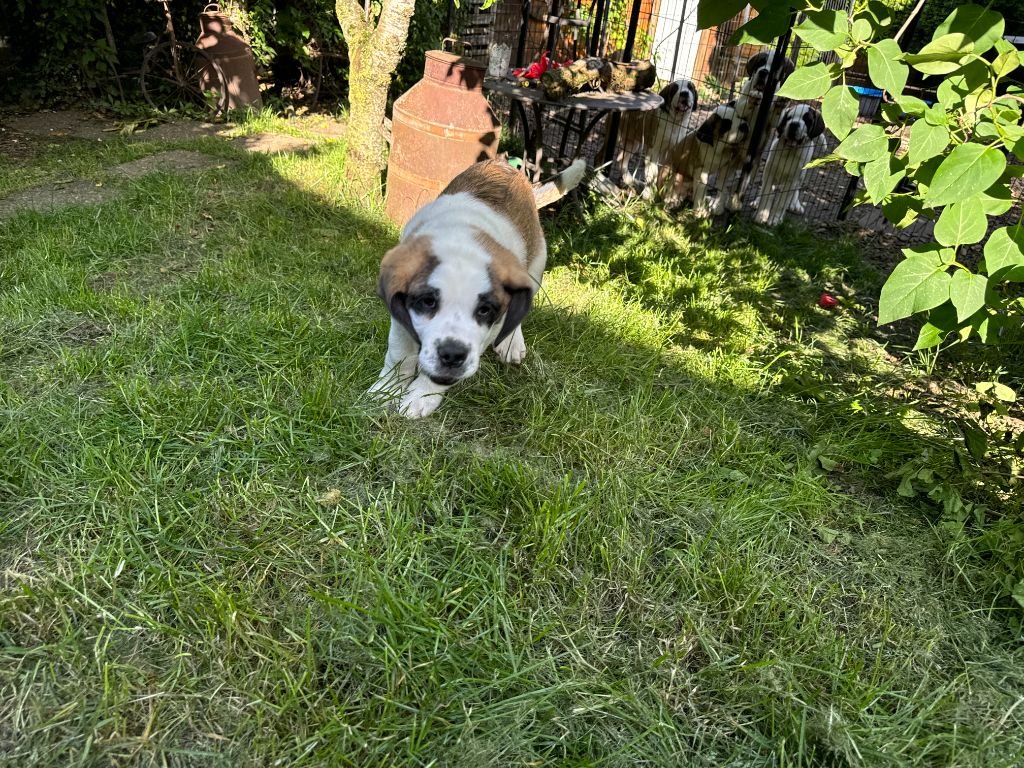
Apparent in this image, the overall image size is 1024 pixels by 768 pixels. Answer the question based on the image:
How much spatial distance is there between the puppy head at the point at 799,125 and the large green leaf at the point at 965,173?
5206 mm

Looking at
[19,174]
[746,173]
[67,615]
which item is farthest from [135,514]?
[746,173]

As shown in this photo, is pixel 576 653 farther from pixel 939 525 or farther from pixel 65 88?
pixel 65 88

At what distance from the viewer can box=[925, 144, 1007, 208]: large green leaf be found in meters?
1.67

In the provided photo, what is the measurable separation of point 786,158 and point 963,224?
5259 mm

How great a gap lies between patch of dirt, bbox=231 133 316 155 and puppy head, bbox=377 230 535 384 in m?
4.30

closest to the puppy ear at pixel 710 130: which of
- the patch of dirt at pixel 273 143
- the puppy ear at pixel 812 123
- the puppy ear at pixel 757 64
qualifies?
the puppy ear at pixel 757 64

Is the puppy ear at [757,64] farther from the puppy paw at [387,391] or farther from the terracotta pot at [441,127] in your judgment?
the puppy paw at [387,391]

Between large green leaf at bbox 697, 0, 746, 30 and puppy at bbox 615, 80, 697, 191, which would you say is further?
puppy at bbox 615, 80, 697, 191

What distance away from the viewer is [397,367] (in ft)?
9.94

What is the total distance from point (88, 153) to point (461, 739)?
6164 mm

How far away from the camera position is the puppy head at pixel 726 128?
6.11 metres

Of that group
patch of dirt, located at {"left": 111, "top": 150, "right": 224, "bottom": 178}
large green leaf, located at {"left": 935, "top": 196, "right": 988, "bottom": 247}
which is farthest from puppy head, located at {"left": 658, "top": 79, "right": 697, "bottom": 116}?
large green leaf, located at {"left": 935, "top": 196, "right": 988, "bottom": 247}

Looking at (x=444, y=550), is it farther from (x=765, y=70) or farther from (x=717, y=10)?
(x=765, y=70)

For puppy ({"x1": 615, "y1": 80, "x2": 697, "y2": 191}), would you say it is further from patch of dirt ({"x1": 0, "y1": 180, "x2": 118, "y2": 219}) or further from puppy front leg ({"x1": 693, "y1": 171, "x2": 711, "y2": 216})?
patch of dirt ({"x1": 0, "y1": 180, "x2": 118, "y2": 219})
